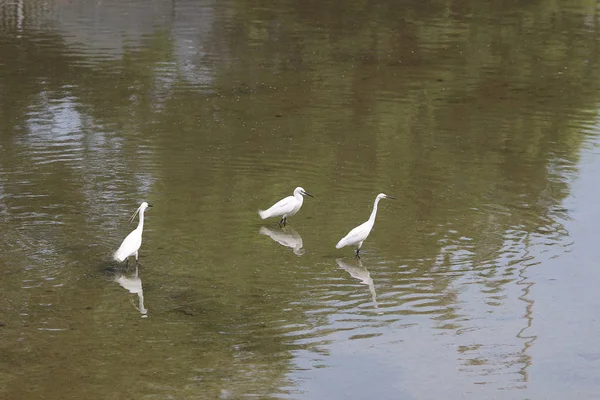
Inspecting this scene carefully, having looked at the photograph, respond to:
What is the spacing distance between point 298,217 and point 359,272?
2.82m

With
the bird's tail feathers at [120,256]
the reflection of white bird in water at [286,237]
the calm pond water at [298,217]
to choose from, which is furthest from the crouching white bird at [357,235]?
the bird's tail feathers at [120,256]

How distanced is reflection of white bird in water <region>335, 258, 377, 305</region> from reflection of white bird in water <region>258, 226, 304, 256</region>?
0.85 meters

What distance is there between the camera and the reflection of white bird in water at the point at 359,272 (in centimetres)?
1484

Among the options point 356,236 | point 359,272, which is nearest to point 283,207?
point 356,236

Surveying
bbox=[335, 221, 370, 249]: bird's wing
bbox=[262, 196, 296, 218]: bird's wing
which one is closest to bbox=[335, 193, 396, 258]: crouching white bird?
bbox=[335, 221, 370, 249]: bird's wing

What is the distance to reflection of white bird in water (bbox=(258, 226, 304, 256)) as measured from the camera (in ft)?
54.3

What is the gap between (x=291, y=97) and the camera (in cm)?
2619

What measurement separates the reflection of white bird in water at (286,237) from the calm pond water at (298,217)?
51mm

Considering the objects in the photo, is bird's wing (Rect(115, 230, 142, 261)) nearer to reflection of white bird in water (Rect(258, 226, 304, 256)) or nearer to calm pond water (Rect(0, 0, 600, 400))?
calm pond water (Rect(0, 0, 600, 400))

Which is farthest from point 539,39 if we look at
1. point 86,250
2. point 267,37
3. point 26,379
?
point 26,379

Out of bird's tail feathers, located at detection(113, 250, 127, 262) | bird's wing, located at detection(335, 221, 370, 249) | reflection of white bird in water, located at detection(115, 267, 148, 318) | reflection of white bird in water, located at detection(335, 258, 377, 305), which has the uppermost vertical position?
bird's wing, located at detection(335, 221, 370, 249)

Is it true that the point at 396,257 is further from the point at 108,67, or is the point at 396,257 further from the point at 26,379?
the point at 108,67

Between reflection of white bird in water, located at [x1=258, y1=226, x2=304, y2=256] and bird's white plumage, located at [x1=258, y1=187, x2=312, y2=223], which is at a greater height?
bird's white plumage, located at [x1=258, y1=187, x2=312, y2=223]

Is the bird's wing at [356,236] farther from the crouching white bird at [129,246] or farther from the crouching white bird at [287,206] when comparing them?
the crouching white bird at [129,246]
